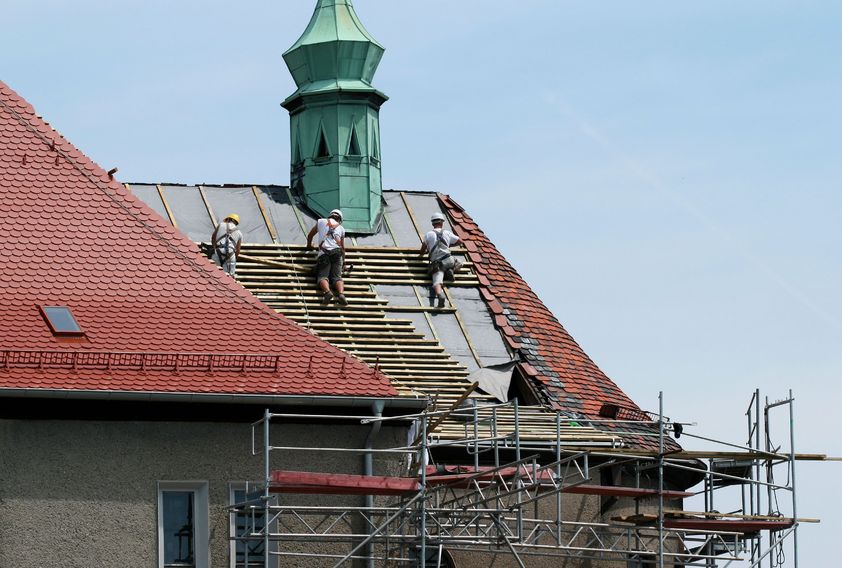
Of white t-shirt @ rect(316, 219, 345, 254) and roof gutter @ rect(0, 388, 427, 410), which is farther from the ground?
white t-shirt @ rect(316, 219, 345, 254)

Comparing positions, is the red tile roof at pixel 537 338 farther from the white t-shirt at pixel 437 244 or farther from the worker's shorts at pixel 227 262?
the worker's shorts at pixel 227 262

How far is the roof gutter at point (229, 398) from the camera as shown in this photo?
2750 cm

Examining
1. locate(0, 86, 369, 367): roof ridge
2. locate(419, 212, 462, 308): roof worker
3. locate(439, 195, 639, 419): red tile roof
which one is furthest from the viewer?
locate(419, 212, 462, 308): roof worker

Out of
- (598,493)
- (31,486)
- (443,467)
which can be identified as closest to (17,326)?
(31,486)

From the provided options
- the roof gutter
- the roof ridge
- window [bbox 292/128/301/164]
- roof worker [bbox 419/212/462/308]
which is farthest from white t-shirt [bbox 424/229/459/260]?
the roof gutter

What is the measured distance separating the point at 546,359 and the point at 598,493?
3.51m

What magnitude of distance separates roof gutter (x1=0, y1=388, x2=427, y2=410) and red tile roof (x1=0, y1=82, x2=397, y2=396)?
78 mm

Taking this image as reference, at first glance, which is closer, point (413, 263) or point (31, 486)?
point (31, 486)

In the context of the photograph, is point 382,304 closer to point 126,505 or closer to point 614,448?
point 614,448

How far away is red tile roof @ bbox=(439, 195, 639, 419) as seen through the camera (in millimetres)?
35062

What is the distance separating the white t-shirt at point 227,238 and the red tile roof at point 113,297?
398 cm

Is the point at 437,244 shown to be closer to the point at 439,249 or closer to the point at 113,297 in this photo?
the point at 439,249

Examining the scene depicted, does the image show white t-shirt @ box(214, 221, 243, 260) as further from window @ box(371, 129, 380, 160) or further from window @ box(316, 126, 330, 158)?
window @ box(371, 129, 380, 160)

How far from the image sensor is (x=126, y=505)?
28141 millimetres
